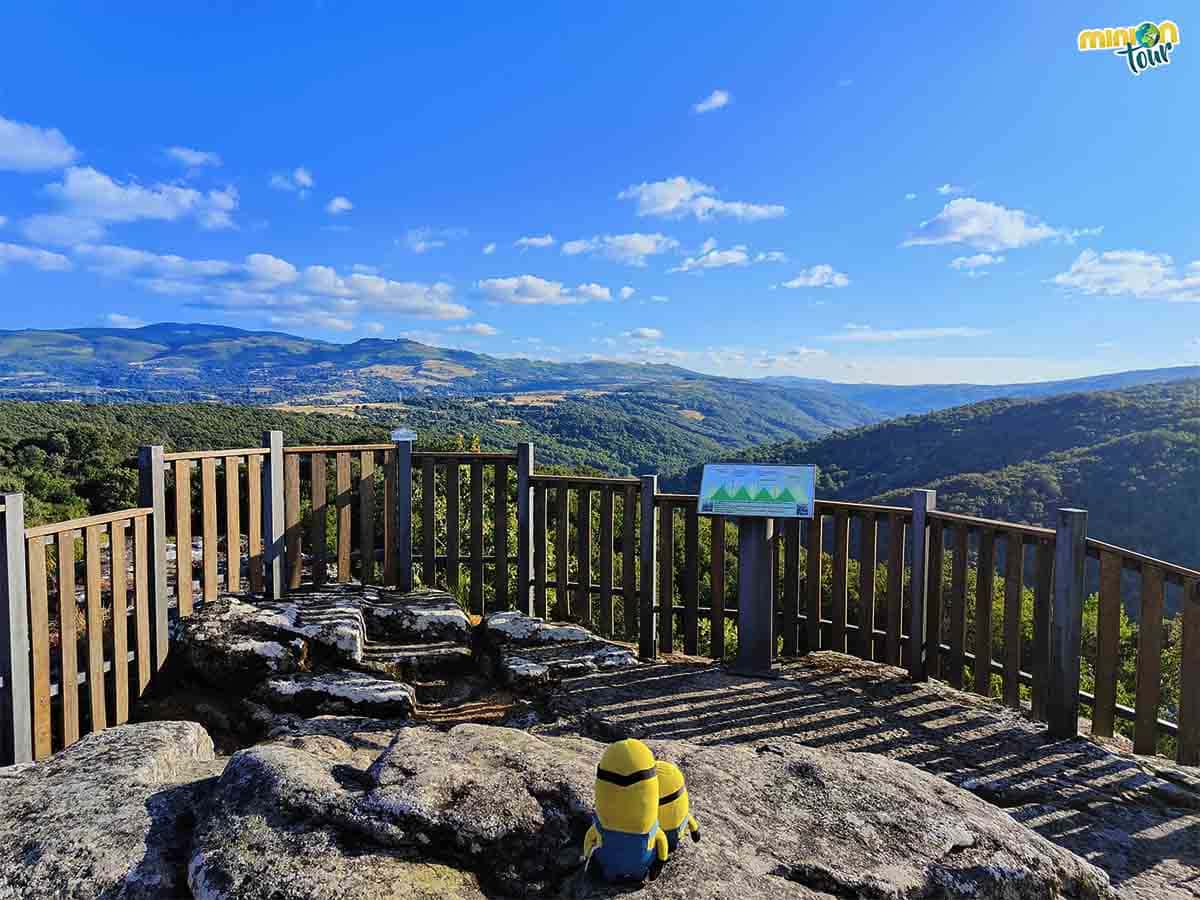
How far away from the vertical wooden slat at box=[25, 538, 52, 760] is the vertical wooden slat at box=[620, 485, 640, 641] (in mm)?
3830

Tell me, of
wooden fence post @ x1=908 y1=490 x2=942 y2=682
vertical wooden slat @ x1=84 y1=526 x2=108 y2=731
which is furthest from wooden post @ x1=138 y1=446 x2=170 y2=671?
wooden fence post @ x1=908 y1=490 x2=942 y2=682

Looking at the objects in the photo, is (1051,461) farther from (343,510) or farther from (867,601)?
(343,510)

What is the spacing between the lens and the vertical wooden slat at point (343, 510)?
20.8 ft

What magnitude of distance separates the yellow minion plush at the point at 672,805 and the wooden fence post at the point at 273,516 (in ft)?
16.0

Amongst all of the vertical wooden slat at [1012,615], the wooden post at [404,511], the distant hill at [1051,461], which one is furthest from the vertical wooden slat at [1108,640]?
the distant hill at [1051,461]

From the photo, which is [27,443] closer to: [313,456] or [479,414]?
[313,456]

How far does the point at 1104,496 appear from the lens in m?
51.3

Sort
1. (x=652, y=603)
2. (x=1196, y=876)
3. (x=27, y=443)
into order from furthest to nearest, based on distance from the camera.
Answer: (x=27, y=443)
(x=652, y=603)
(x=1196, y=876)

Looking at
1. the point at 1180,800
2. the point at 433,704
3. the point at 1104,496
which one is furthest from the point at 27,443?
→ the point at 1104,496

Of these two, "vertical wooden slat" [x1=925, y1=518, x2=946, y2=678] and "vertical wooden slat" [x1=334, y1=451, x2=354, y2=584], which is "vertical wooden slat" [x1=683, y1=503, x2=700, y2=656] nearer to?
"vertical wooden slat" [x1=925, y1=518, x2=946, y2=678]

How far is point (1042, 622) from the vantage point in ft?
14.9

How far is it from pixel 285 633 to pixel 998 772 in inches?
188

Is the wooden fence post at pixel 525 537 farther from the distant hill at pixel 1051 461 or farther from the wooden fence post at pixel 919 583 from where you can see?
the distant hill at pixel 1051 461

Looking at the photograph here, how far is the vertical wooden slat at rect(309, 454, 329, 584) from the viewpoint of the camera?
620 centimetres
